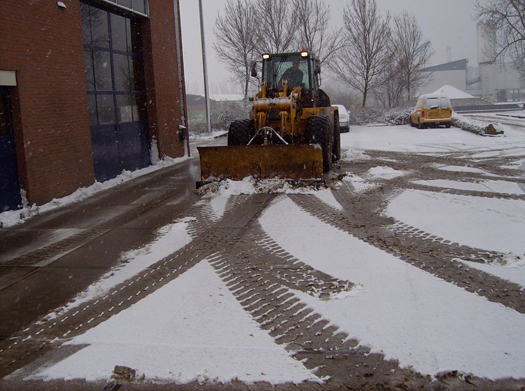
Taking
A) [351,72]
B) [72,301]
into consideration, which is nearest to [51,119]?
[72,301]

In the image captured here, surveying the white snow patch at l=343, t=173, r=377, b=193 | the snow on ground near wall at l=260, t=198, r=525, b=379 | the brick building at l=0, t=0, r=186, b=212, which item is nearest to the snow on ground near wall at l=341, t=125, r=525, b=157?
the white snow patch at l=343, t=173, r=377, b=193

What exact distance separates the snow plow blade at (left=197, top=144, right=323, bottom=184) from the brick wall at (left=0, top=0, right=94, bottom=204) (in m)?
2.90

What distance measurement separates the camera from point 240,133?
10.5m

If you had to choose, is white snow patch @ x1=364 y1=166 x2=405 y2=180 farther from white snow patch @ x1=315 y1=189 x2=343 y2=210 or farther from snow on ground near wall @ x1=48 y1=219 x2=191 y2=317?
snow on ground near wall @ x1=48 y1=219 x2=191 y2=317

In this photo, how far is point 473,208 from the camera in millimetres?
7199

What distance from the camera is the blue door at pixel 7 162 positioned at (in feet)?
27.2

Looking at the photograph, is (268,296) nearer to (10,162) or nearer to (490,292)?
(490,292)

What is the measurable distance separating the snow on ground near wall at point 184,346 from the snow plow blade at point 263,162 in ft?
16.6

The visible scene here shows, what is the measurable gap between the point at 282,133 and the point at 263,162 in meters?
1.31

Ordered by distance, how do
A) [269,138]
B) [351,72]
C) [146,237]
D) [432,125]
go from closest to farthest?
[146,237] < [269,138] < [432,125] < [351,72]

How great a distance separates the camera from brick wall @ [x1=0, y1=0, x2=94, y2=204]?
8469mm

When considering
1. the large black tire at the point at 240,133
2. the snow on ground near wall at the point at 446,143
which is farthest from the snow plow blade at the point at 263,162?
the snow on ground near wall at the point at 446,143

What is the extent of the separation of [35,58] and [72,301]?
20.3ft

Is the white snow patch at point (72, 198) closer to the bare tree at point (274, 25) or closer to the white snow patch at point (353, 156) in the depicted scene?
the white snow patch at point (353, 156)
